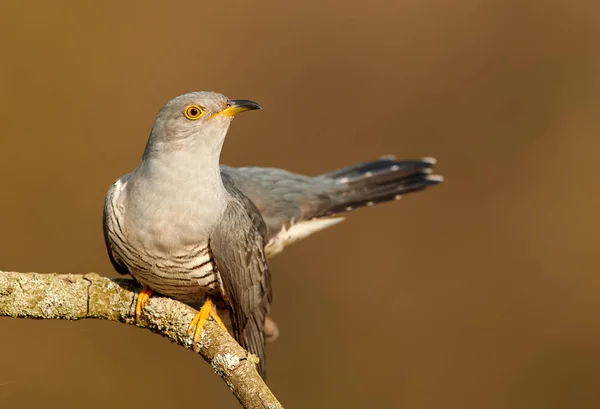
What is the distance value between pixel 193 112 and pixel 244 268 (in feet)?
1.91

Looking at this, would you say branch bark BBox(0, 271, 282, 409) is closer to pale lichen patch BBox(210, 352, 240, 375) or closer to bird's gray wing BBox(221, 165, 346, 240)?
pale lichen patch BBox(210, 352, 240, 375)

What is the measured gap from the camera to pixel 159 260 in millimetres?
2570

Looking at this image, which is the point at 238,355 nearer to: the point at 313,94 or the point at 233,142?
the point at 233,142

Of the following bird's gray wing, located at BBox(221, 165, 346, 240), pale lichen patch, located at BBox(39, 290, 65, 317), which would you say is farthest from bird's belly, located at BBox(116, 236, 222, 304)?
bird's gray wing, located at BBox(221, 165, 346, 240)

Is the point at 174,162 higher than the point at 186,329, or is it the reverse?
the point at 174,162

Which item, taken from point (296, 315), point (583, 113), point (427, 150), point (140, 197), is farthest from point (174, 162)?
point (583, 113)

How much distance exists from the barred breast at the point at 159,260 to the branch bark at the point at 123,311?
7cm

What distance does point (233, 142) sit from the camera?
505 cm

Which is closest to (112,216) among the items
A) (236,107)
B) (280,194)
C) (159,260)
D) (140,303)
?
(159,260)

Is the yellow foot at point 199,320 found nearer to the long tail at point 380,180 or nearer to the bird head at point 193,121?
the bird head at point 193,121

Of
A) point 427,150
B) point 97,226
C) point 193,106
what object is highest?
point 427,150

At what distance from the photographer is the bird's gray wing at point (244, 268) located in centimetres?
271

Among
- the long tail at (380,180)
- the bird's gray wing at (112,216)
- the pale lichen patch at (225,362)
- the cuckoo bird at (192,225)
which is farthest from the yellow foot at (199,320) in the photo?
the long tail at (380,180)

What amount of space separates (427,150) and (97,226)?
2117 mm
